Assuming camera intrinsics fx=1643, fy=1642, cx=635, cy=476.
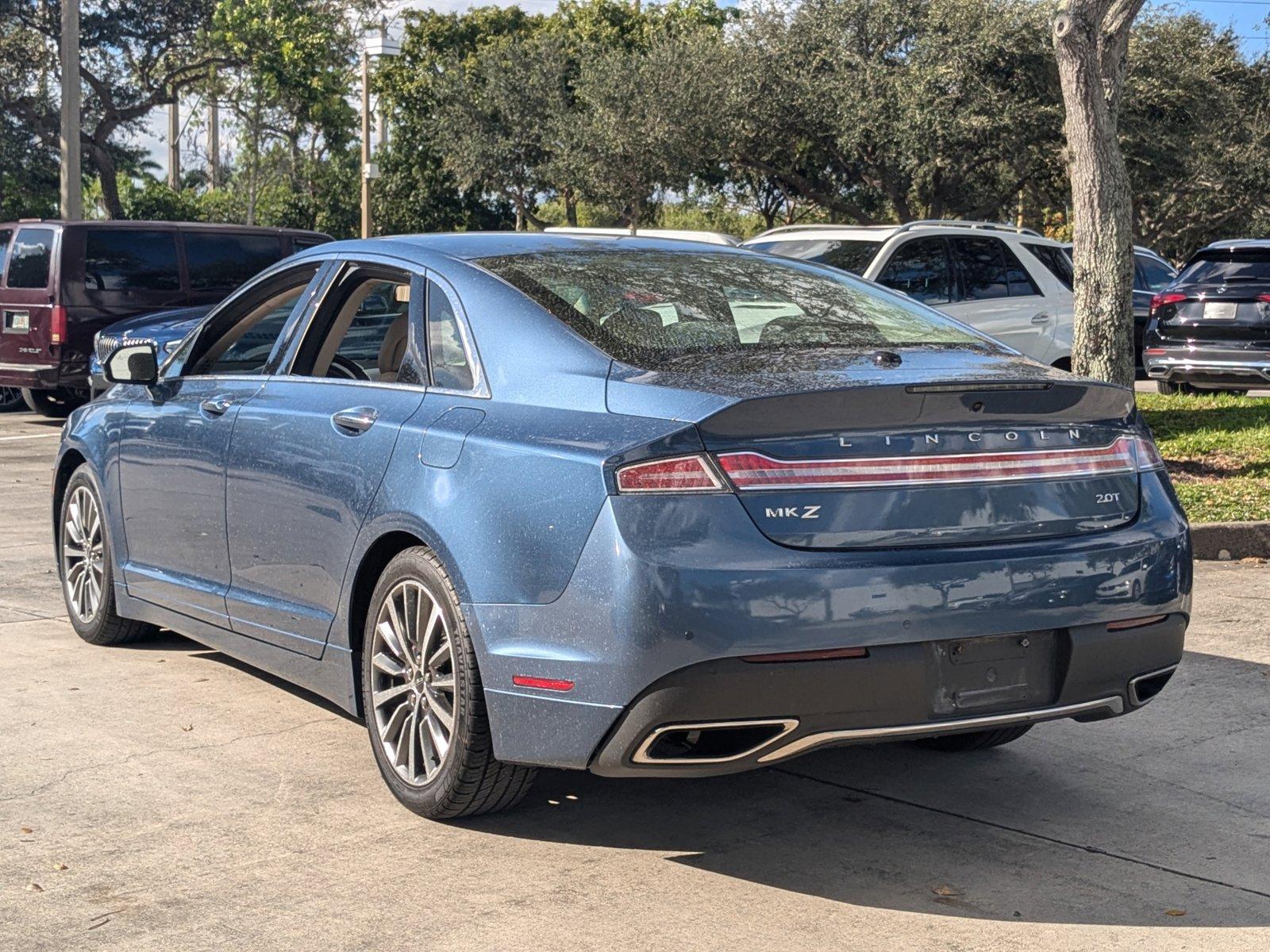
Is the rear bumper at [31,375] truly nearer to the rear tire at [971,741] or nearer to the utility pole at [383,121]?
the rear tire at [971,741]

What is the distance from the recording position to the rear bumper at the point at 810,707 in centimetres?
381

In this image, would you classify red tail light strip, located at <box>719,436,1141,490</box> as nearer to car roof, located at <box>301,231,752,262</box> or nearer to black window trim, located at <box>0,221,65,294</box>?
car roof, located at <box>301,231,752,262</box>

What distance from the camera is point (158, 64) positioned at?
141 ft

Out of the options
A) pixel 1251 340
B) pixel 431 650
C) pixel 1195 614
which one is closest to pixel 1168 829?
pixel 431 650

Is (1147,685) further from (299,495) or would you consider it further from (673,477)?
(299,495)

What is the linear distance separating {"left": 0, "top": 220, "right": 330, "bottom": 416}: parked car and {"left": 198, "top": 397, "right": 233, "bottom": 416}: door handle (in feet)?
34.8

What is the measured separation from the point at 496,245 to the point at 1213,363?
11800 mm

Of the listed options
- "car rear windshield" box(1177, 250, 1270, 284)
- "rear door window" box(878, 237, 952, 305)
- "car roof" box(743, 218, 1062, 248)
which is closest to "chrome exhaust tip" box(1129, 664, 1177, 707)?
"rear door window" box(878, 237, 952, 305)

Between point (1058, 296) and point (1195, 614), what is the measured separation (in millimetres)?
7208

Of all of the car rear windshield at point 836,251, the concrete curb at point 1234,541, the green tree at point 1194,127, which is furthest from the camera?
the green tree at point 1194,127

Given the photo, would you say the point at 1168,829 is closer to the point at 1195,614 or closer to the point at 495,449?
the point at 495,449

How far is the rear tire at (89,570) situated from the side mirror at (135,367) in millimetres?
574

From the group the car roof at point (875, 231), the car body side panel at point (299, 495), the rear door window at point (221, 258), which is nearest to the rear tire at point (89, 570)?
the car body side panel at point (299, 495)

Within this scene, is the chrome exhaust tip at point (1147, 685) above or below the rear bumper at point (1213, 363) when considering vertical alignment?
below
